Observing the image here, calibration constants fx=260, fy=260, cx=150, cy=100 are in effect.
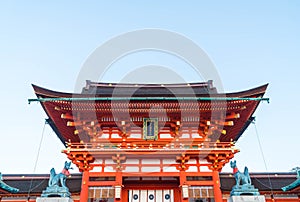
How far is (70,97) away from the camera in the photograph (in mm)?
13484

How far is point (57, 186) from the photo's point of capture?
13.0 metres

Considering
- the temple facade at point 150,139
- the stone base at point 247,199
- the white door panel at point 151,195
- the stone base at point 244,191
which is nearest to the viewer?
the stone base at point 247,199

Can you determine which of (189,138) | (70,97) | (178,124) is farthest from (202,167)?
(70,97)

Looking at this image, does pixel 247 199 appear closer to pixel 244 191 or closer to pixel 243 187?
pixel 244 191

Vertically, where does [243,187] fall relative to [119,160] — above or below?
below

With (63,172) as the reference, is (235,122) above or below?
above

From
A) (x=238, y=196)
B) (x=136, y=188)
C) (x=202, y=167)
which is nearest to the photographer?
(x=238, y=196)

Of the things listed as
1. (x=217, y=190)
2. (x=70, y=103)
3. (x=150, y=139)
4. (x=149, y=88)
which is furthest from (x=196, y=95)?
(x=70, y=103)

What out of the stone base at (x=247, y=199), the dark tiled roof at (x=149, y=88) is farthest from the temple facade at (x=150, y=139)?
the dark tiled roof at (x=149, y=88)

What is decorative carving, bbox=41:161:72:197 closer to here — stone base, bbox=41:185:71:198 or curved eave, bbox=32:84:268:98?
stone base, bbox=41:185:71:198

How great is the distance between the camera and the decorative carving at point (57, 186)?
12711 mm

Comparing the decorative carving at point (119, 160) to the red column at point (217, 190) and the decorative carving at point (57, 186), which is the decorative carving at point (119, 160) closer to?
the decorative carving at point (57, 186)

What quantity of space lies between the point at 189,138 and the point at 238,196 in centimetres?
375

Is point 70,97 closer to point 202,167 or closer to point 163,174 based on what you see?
point 163,174
